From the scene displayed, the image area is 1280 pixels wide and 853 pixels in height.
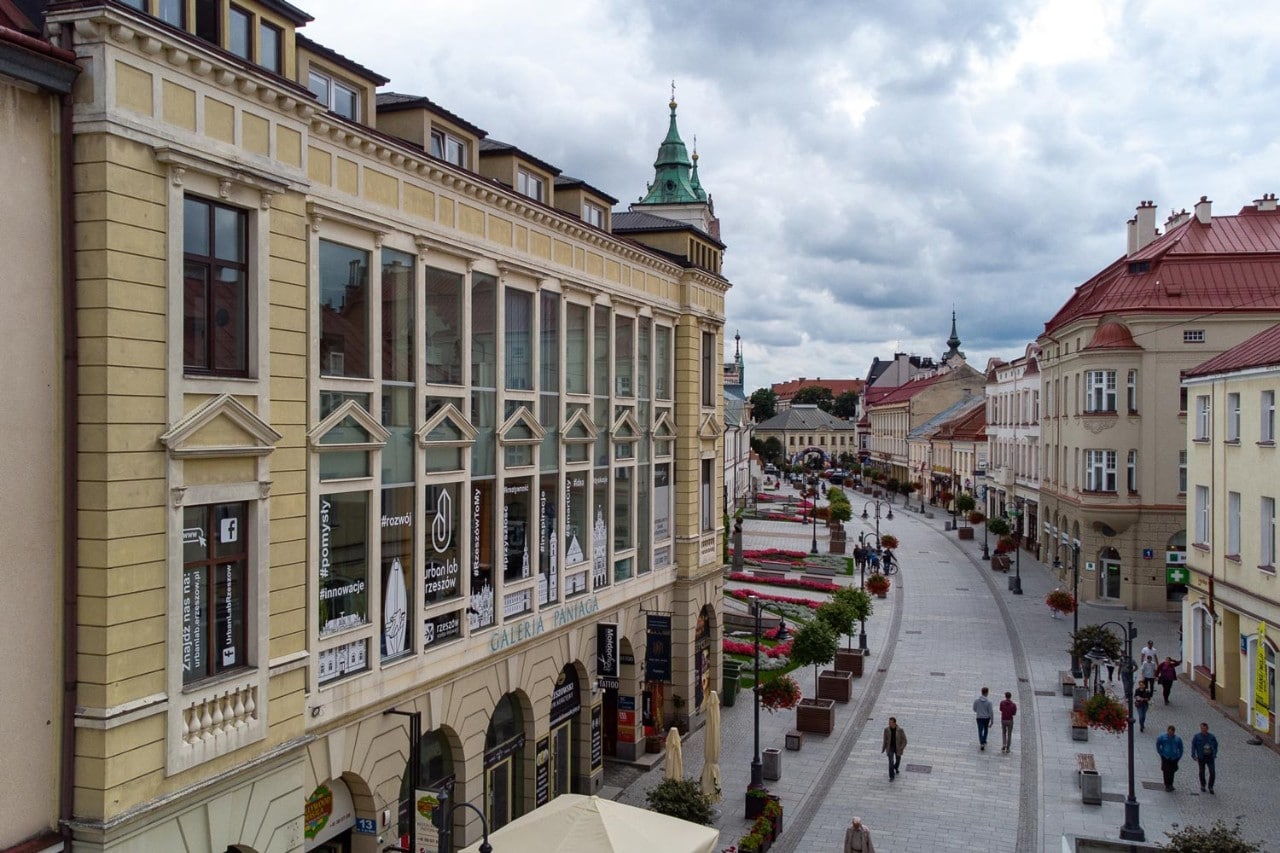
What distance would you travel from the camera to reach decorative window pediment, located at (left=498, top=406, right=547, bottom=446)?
18469mm

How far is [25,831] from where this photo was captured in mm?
9773

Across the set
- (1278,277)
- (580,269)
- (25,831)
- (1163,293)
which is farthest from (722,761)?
(1278,277)

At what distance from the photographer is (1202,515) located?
32.7 meters

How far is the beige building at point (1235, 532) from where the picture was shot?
27.1 meters

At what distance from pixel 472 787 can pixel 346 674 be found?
4.31 m

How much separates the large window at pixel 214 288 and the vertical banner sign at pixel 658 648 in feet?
48.7

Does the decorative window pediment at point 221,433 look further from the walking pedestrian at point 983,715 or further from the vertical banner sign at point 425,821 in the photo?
the walking pedestrian at point 983,715

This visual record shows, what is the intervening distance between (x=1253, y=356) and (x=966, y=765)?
45.2ft

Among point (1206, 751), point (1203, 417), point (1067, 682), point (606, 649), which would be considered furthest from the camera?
point (1203, 417)

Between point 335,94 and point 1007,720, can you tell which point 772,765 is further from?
point 335,94

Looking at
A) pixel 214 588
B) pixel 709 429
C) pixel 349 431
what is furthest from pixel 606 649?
pixel 214 588

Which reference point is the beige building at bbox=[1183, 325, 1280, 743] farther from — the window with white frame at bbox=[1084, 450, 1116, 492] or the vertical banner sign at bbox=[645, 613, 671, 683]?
the vertical banner sign at bbox=[645, 613, 671, 683]

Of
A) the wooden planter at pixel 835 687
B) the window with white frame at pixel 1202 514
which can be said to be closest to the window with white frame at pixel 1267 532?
the window with white frame at pixel 1202 514

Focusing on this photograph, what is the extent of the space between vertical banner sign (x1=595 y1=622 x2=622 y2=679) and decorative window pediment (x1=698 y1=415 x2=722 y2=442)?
731 cm
